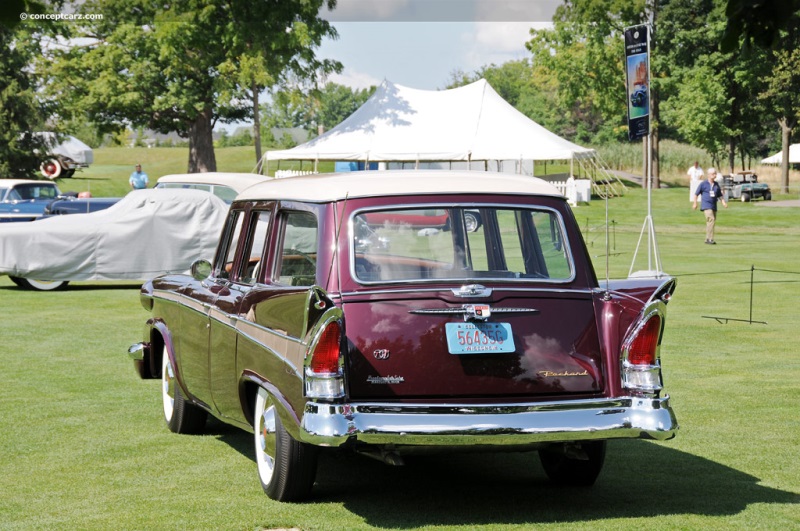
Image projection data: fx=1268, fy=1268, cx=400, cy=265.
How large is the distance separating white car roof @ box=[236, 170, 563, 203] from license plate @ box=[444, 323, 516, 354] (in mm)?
853

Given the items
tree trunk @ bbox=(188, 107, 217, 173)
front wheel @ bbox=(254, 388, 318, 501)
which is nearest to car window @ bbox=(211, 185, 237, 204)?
front wheel @ bbox=(254, 388, 318, 501)

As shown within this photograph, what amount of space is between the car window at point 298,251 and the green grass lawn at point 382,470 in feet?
3.85

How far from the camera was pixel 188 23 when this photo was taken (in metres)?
55.0

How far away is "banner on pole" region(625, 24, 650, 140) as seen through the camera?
18.2 meters

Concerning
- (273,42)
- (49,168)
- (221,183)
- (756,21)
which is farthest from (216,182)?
(49,168)

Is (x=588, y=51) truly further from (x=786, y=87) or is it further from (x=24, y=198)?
(x=24, y=198)

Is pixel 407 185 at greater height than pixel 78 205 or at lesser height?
greater

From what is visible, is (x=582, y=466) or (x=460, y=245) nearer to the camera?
(x=460, y=245)

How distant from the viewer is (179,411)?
8.72m

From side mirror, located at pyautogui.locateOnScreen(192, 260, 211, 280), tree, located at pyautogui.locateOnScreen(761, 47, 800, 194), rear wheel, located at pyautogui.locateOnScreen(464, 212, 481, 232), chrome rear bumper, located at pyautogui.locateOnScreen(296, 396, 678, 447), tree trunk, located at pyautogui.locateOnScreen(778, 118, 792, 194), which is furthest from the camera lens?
tree, located at pyautogui.locateOnScreen(761, 47, 800, 194)

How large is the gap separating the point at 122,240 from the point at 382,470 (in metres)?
13.9

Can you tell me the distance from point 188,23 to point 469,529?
51.2 m

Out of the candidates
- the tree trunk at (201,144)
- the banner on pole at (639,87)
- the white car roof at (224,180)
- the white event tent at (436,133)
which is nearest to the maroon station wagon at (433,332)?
the banner on pole at (639,87)

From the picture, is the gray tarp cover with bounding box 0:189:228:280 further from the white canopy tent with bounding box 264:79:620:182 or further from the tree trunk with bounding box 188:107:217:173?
the tree trunk with bounding box 188:107:217:173
